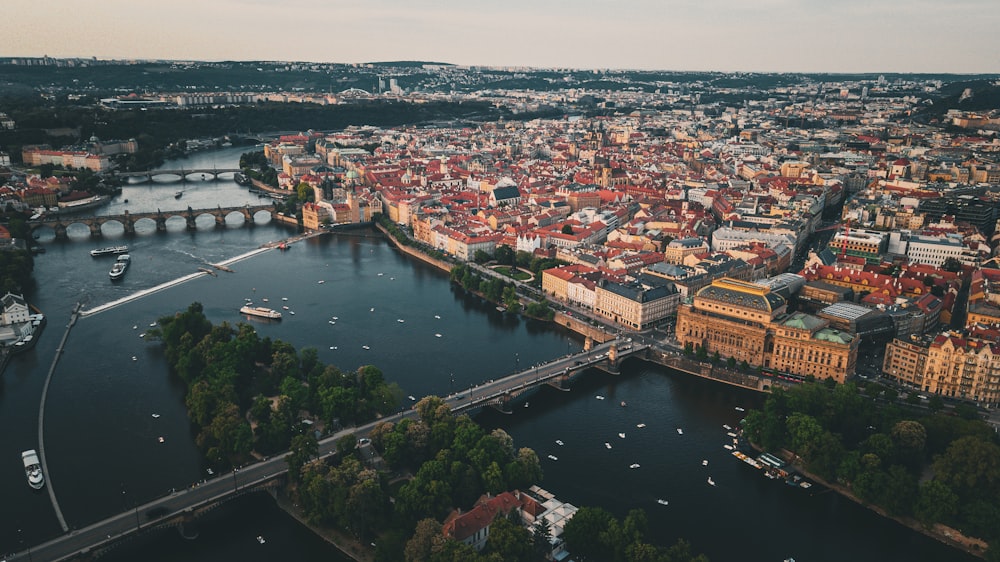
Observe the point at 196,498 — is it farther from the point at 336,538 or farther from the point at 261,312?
the point at 261,312

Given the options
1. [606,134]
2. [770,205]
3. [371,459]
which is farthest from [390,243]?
[606,134]

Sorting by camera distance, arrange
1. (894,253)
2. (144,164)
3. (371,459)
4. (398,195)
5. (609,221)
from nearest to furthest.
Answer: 1. (371,459)
2. (894,253)
3. (609,221)
4. (398,195)
5. (144,164)

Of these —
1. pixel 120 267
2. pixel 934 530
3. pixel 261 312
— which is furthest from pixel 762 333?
pixel 120 267

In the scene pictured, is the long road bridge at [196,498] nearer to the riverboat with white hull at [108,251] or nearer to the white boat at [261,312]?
the white boat at [261,312]

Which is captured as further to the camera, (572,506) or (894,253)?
(894,253)

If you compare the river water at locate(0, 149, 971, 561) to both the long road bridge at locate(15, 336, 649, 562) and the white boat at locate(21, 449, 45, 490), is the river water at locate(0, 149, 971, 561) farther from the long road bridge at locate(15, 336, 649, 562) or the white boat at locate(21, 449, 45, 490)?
the long road bridge at locate(15, 336, 649, 562)

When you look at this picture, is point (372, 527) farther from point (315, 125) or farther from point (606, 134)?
point (315, 125)
